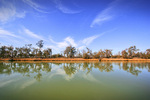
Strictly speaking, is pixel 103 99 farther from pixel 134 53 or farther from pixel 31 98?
pixel 134 53

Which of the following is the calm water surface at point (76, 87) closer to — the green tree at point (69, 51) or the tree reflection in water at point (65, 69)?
the tree reflection in water at point (65, 69)

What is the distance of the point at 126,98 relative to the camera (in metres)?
3.12

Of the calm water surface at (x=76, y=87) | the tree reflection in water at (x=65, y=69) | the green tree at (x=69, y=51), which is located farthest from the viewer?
the green tree at (x=69, y=51)

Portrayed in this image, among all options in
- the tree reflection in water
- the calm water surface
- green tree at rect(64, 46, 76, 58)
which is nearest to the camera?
the calm water surface

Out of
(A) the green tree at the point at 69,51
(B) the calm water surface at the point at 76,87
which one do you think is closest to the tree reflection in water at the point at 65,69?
(B) the calm water surface at the point at 76,87

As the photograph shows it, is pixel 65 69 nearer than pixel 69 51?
Yes

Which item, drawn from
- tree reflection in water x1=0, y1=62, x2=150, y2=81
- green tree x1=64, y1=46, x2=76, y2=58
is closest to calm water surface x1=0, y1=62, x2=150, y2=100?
tree reflection in water x1=0, y1=62, x2=150, y2=81

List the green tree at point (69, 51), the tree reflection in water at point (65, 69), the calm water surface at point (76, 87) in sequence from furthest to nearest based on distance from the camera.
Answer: the green tree at point (69, 51) → the tree reflection in water at point (65, 69) → the calm water surface at point (76, 87)

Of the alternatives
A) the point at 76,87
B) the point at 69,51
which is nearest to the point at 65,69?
the point at 76,87

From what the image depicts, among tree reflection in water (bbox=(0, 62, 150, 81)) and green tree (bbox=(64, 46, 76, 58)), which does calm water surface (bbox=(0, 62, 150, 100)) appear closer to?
tree reflection in water (bbox=(0, 62, 150, 81))

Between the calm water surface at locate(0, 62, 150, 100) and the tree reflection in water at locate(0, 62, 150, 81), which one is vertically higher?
the calm water surface at locate(0, 62, 150, 100)

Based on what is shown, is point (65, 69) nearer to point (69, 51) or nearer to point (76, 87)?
point (76, 87)

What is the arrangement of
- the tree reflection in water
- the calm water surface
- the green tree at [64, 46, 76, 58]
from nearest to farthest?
1. the calm water surface
2. the tree reflection in water
3. the green tree at [64, 46, 76, 58]

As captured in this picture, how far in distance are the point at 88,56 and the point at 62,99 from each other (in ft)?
127
